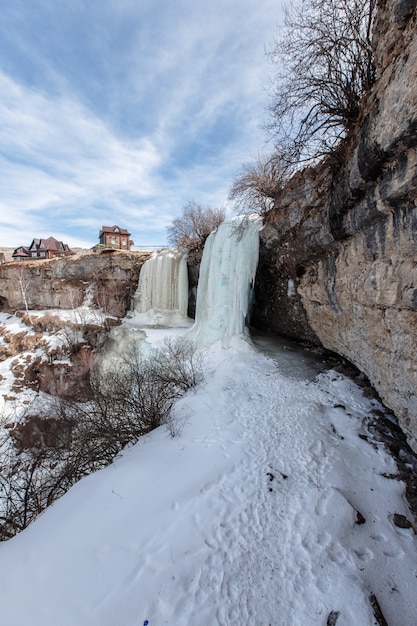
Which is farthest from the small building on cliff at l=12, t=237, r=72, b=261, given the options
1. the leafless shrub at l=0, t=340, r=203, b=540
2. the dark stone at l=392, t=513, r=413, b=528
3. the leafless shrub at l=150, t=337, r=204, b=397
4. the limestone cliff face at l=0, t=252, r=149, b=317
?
the dark stone at l=392, t=513, r=413, b=528

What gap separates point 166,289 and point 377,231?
1336 cm

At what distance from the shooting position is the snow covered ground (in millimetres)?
2652

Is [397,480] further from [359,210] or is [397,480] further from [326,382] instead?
[359,210]

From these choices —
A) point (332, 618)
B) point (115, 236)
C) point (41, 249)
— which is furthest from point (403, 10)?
point (41, 249)

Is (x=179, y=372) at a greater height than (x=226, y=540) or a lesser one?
greater

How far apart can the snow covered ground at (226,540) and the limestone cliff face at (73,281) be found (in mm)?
14979

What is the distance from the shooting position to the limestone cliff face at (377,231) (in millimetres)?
3258

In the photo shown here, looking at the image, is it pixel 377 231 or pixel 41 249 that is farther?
pixel 41 249

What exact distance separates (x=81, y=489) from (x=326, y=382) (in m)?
6.12

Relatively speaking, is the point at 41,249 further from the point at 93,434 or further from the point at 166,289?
the point at 93,434

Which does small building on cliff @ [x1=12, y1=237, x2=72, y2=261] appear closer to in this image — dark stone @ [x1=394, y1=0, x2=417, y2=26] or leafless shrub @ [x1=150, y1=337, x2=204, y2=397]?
leafless shrub @ [x1=150, y1=337, x2=204, y2=397]

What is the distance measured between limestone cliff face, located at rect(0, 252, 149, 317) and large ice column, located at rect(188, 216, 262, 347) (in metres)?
8.37

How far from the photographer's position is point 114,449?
609cm

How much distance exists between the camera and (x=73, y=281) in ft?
66.9
